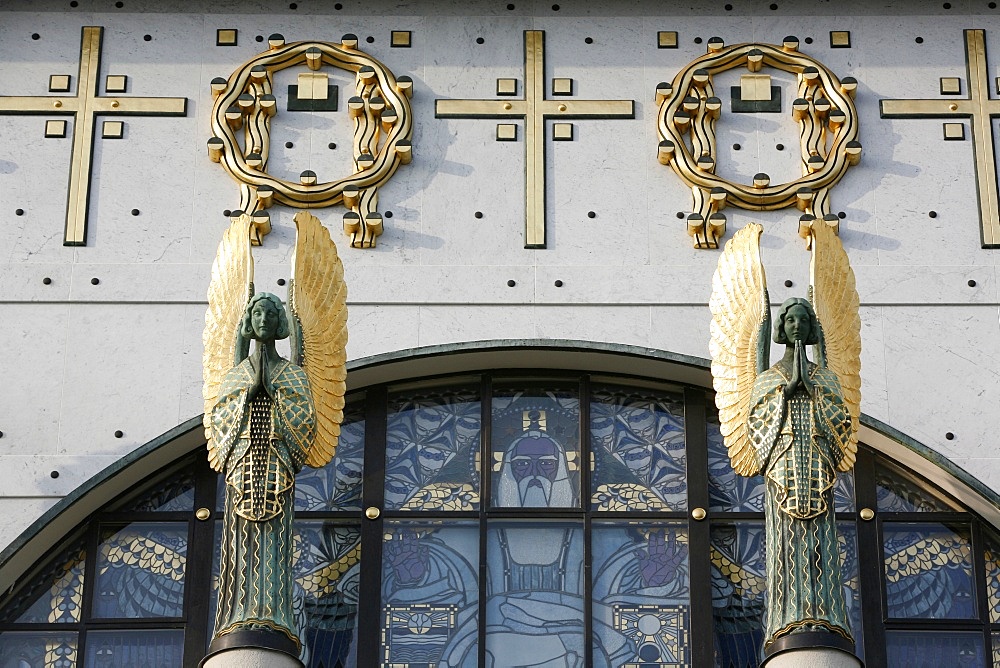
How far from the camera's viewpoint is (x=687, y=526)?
13867 millimetres

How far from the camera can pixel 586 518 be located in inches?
545

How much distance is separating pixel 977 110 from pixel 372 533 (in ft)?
14.5

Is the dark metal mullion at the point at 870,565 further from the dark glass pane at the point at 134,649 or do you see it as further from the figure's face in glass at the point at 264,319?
the dark glass pane at the point at 134,649

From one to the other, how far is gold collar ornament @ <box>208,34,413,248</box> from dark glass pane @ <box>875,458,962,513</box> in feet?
10.5

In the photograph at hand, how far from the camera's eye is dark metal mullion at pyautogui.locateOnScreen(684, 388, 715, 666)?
13523mm

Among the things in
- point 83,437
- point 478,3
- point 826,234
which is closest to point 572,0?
point 478,3

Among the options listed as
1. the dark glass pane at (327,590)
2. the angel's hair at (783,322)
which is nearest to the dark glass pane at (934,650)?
the angel's hair at (783,322)

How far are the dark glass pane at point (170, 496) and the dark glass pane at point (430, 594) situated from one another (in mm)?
1153

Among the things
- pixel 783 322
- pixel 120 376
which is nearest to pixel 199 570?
pixel 120 376

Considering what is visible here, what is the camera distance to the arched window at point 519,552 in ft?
44.5

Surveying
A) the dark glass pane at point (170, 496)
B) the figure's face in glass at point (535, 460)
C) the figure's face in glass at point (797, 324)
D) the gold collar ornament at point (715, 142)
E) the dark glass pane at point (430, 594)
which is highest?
the gold collar ornament at point (715, 142)

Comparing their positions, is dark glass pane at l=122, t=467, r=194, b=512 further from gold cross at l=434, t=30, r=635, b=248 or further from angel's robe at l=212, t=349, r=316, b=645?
gold cross at l=434, t=30, r=635, b=248

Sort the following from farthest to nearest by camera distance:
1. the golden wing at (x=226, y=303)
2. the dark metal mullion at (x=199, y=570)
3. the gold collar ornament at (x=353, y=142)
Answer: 1. the gold collar ornament at (x=353, y=142)
2. the dark metal mullion at (x=199, y=570)
3. the golden wing at (x=226, y=303)

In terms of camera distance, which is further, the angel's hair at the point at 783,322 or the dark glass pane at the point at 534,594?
the dark glass pane at the point at 534,594
